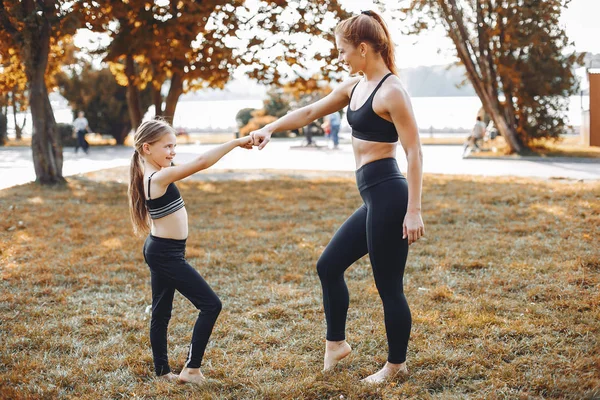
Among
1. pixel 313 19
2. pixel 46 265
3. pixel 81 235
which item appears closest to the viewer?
pixel 46 265

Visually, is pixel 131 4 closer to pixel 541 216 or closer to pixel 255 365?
pixel 541 216

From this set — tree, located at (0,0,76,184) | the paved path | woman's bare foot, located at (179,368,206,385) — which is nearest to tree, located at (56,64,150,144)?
the paved path

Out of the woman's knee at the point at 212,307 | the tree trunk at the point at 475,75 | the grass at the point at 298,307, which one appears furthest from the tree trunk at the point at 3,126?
the woman's knee at the point at 212,307

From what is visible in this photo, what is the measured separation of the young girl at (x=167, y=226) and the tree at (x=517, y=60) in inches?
551

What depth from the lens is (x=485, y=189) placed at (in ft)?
36.5

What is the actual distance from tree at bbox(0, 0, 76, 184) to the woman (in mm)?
9957

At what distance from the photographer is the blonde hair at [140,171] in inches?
138

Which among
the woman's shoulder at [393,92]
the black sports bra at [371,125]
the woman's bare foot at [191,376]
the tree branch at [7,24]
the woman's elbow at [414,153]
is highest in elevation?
the tree branch at [7,24]

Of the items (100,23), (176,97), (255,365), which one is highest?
(100,23)

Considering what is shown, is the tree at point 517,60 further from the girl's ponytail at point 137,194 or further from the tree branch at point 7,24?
the girl's ponytail at point 137,194

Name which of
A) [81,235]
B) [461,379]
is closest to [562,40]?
[81,235]

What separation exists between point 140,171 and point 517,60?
16.6m

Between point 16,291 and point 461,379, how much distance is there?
391cm

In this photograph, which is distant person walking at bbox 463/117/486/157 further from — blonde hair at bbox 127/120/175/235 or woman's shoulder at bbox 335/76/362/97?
blonde hair at bbox 127/120/175/235
